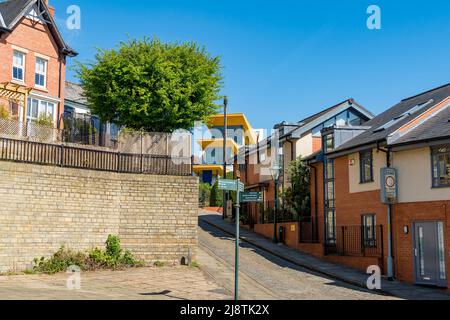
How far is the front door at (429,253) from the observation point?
2014 cm

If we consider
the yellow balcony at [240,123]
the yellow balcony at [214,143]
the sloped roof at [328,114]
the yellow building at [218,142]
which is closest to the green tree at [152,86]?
the sloped roof at [328,114]

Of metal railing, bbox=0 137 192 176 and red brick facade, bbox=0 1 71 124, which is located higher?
red brick facade, bbox=0 1 71 124

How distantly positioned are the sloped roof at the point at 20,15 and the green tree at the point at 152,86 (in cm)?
557

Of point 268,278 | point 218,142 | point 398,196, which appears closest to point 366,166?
point 398,196

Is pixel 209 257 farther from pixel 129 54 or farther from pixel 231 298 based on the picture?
pixel 129 54

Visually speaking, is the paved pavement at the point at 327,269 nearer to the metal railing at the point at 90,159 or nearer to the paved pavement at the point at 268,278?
the paved pavement at the point at 268,278

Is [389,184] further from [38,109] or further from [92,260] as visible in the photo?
[38,109]

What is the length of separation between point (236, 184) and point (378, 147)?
9.97m

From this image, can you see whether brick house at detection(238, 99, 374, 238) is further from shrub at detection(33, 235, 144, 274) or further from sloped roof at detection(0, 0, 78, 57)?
sloped roof at detection(0, 0, 78, 57)

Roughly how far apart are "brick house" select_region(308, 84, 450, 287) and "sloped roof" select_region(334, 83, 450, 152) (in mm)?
62

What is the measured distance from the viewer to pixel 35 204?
779 inches

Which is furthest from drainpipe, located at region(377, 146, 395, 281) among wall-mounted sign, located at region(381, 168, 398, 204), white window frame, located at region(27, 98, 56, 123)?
white window frame, located at region(27, 98, 56, 123)

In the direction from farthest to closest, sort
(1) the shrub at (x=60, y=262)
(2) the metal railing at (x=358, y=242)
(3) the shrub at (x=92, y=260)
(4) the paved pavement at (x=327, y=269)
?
(2) the metal railing at (x=358, y=242)
(3) the shrub at (x=92, y=260)
(1) the shrub at (x=60, y=262)
(4) the paved pavement at (x=327, y=269)

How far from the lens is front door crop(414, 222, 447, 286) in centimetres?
2014
